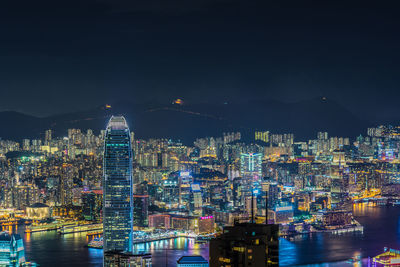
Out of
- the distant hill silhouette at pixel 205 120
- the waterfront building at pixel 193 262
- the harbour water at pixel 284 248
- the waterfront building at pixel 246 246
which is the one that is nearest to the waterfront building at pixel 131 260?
the waterfront building at pixel 193 262

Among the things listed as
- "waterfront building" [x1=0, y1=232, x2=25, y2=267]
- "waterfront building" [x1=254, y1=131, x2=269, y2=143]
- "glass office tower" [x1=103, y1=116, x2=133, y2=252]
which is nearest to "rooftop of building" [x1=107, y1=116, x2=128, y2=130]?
"glass office tower" [x1=103, y1=116, x2=133, y2=252]

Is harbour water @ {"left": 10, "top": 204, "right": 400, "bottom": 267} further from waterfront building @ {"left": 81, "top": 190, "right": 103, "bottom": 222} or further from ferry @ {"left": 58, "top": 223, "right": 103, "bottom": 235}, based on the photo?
waterfront building @ {"left": 81, "top": 190, "right": 103, "bottom": 222}

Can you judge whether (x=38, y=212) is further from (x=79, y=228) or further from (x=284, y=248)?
(x=284, y=248)

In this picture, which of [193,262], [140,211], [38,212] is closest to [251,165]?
[140,211]

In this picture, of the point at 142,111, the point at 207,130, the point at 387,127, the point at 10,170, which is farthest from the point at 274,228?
the point at 387,127

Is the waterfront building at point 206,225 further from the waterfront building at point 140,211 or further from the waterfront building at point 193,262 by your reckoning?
the waterfront building at point 193,262
